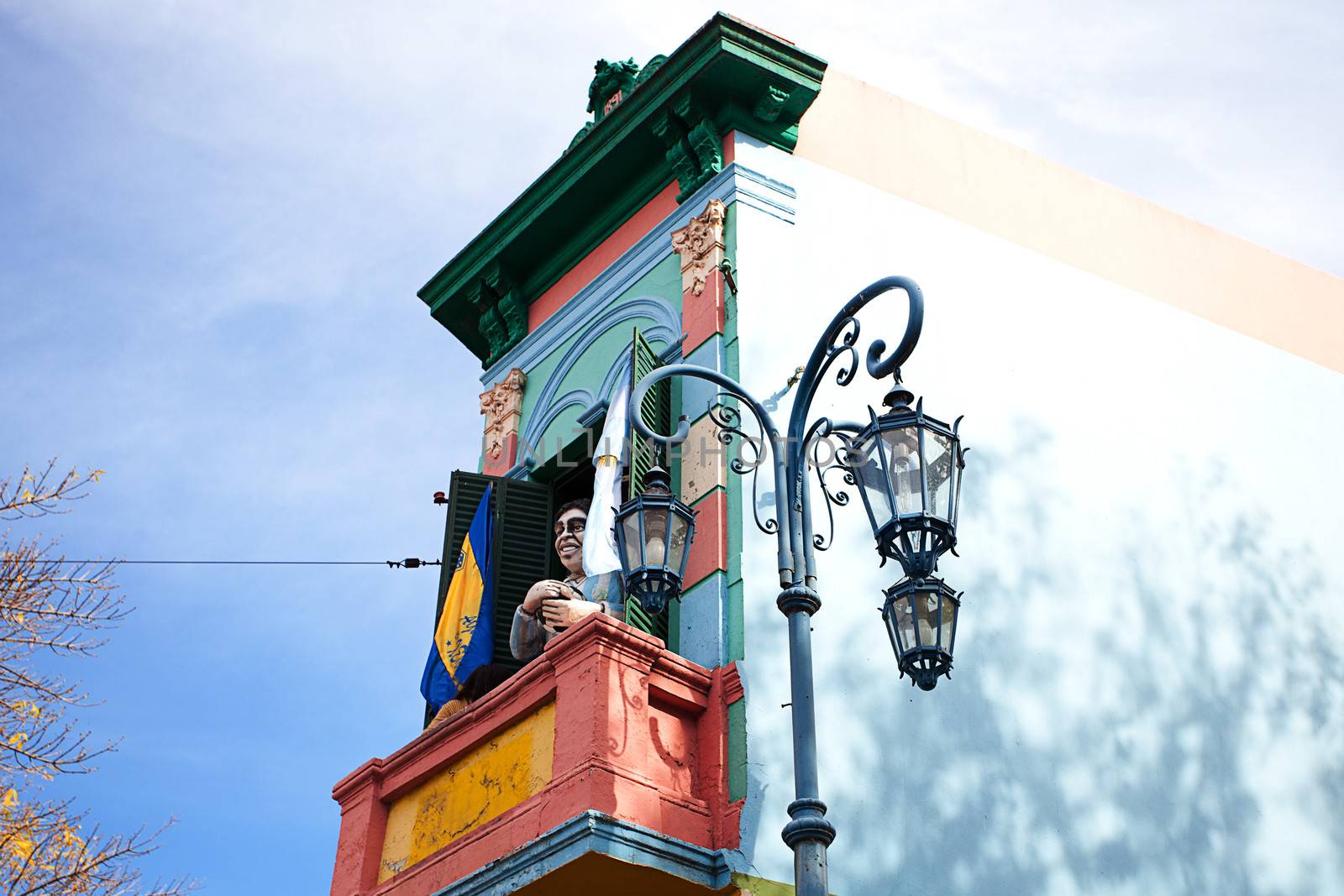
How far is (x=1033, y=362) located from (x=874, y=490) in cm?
528

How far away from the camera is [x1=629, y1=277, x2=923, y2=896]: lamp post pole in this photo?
21.6 ft

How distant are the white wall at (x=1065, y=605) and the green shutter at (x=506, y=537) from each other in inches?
82.0

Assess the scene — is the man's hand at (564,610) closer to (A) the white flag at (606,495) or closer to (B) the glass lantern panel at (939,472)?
(A) the white flag at (606,495)

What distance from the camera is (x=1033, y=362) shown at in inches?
465

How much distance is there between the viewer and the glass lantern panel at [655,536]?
7.51 meters

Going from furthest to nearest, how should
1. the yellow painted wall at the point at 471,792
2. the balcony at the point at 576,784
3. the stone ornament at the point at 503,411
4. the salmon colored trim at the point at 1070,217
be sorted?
the stone ornament at the point at 503,411 → the salmon colored trim at the point at 1070,217 → the yellow painted wall at the point at 471,792 → the balcony at the point at 576,784

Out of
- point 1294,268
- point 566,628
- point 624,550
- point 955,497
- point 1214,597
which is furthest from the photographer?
point 1294,268

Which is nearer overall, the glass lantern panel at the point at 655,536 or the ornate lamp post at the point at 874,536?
the ornate lamp post at the point at 874,536

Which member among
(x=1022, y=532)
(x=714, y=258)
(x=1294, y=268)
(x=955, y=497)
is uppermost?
(x=1294, y=268)

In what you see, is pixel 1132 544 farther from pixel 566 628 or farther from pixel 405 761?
pixel 405 761

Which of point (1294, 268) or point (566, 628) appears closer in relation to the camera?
point (566, 628)

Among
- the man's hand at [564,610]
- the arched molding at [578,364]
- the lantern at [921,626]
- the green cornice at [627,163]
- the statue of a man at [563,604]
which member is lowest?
the lantern at [921,626]

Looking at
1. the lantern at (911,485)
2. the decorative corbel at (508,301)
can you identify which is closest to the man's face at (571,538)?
the decorative corbel at (508,301)

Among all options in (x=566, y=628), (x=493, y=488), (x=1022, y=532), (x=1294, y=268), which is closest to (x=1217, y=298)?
(x=1294, y=268)
